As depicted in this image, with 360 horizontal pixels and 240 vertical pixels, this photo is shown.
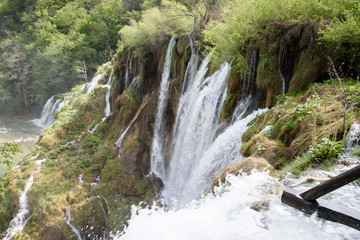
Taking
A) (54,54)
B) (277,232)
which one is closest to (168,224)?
(277,232)

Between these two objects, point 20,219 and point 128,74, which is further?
point 128,74

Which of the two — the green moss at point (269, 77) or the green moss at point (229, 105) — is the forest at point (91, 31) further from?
the green moss at point (229, 105)

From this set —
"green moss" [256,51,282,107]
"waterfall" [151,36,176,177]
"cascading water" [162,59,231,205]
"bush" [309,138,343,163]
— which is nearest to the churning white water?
"bush" [309,138,343,163]

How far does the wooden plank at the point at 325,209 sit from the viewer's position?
2352mm

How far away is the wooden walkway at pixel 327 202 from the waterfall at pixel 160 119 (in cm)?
1199

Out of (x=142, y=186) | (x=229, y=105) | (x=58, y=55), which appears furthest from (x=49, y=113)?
(x=229, y=105)

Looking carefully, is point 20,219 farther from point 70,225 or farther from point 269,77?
point 269,77

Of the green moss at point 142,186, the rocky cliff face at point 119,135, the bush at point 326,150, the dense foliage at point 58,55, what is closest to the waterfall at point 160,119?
the rocky cliff face at point 119,135

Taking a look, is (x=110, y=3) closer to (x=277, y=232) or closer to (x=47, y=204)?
(x=47, y=204)

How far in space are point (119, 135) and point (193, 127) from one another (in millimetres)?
7639

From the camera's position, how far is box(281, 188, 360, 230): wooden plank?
2.35m

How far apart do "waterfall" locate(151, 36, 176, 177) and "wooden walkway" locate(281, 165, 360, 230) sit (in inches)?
472

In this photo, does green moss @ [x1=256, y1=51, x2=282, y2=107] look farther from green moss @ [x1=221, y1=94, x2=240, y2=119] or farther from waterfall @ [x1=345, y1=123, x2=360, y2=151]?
waterfall @ [x1=345, y1=123, x2=360, y2=151]

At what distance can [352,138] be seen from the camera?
3.75 meters
